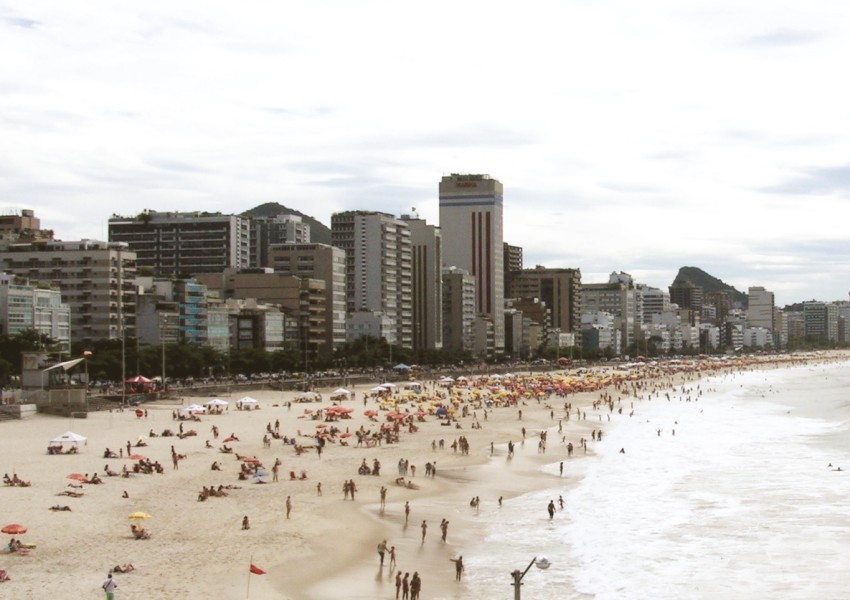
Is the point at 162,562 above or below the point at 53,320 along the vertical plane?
below

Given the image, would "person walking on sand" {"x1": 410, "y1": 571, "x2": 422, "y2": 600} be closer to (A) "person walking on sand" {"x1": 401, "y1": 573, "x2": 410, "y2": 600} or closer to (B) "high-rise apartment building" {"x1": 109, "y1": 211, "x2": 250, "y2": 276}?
(A) "person walking on sand" {"x1": 401, "y1": 573, "x2": 410, "y2": 600}

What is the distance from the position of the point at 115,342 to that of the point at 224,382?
10.9m

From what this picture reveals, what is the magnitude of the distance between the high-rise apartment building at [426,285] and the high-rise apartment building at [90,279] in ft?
255

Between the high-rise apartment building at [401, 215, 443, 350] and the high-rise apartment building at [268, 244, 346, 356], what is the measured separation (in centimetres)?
3390

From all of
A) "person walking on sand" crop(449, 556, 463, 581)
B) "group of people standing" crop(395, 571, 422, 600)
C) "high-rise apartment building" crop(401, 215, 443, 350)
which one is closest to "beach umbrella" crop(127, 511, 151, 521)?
"group of people standing" crop(395, 571, 422, 600)

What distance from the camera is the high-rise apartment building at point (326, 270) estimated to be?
14925 cm

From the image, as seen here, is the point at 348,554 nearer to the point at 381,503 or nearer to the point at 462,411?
the point at 381,503

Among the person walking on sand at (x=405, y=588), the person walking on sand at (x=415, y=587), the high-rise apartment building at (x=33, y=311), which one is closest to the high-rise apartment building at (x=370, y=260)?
the high-rise apartment building at (x=33, y=311)

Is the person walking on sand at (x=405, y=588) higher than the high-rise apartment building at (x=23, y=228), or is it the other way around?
the high-rise apartment building at (x=23, y=228)

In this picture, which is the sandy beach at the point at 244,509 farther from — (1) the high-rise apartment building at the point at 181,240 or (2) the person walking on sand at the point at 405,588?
(1) the high-rise apartment building at the point at 181,240

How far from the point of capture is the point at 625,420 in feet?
265

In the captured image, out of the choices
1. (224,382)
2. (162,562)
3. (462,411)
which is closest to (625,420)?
(462,411)

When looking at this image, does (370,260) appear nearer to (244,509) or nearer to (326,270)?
(326,270)

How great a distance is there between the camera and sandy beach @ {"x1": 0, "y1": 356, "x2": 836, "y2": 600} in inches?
1104
